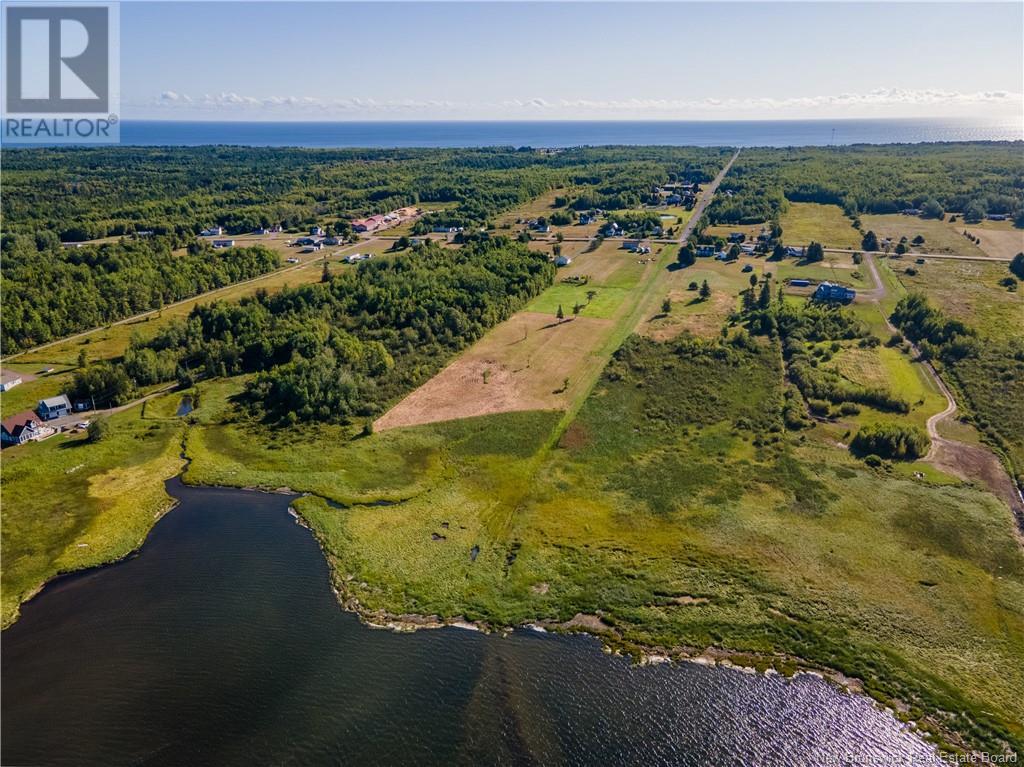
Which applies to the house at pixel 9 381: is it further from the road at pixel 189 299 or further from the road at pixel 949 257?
the road at pixel 949 257

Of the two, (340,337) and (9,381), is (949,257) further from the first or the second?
(9,381)

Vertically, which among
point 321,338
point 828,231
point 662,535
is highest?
point 828,231

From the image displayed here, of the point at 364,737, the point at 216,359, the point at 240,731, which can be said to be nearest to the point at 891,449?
the point at 364,737

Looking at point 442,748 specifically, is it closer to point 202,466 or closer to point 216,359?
point 202,466

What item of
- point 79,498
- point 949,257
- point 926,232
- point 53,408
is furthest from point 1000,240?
point 53,408

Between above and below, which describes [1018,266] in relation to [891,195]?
below
